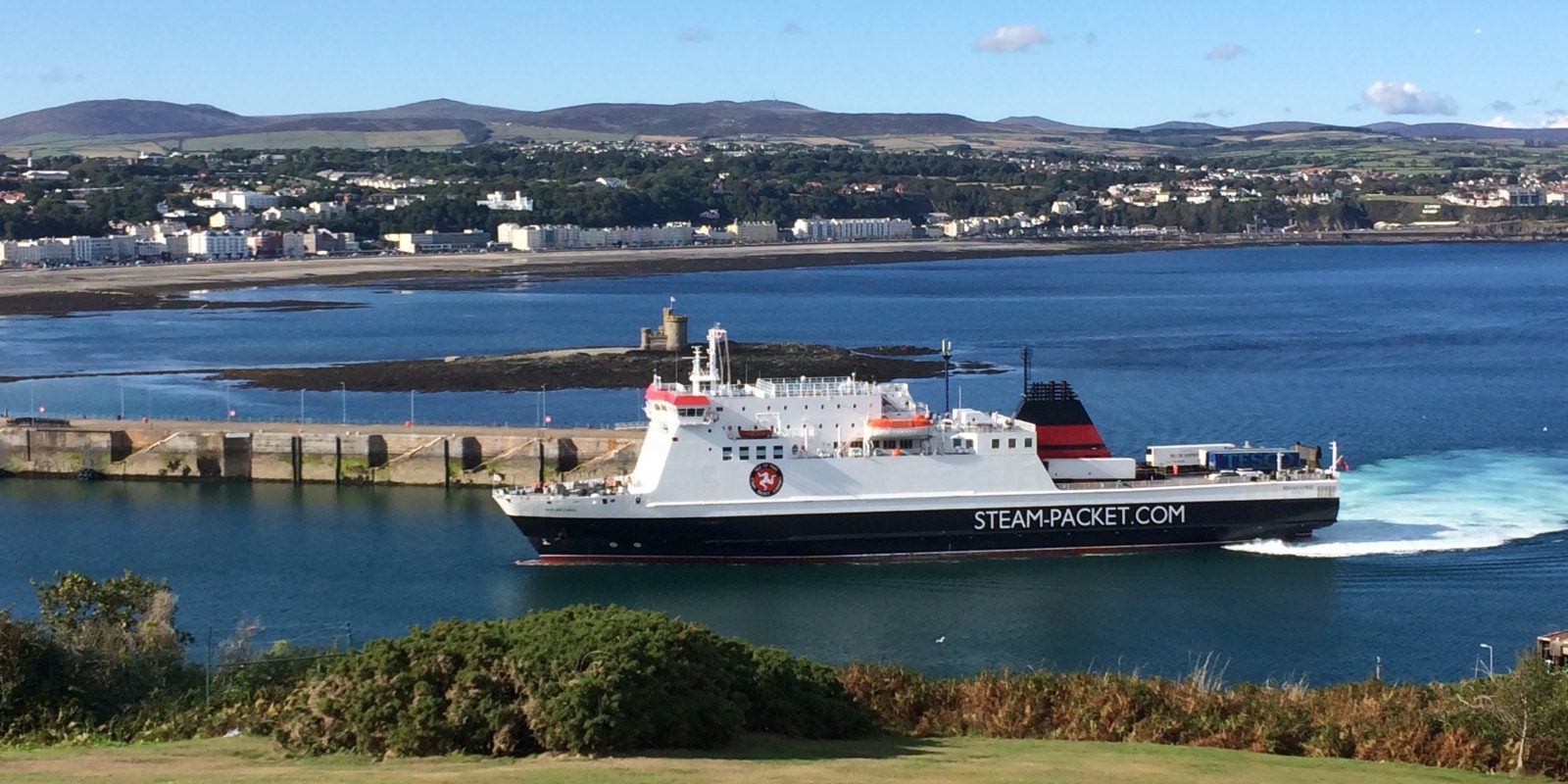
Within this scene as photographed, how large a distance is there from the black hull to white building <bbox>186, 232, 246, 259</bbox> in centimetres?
11361

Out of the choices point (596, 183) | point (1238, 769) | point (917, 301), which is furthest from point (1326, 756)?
point (596, 183)

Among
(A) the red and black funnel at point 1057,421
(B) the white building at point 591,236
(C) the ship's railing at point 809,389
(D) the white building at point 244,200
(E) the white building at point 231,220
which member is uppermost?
(D) the white building at point 244,200

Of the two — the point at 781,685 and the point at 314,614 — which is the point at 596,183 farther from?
the point at 781,685

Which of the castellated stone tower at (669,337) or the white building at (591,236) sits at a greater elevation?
the white building at (591,236)

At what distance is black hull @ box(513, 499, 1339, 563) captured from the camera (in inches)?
1283

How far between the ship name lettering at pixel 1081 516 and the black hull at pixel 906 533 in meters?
0.02

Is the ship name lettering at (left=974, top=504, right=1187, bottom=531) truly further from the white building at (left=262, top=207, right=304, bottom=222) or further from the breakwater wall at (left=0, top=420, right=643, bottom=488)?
the white building at (left=262, top=207, right=304, bottom=222)

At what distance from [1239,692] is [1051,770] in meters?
4.66

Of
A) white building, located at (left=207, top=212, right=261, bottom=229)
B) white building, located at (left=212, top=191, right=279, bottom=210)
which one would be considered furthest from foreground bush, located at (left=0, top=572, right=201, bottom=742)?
white building, located at (left=212, top=191, right=279, bottom=210)

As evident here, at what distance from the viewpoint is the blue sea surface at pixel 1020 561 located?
2892cm

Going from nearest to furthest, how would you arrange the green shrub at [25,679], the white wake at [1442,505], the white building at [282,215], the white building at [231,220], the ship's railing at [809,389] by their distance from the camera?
the green shrub at [25,679] < the ship's railing at [809,389] < the white wake at [1442,505] < the white building at [231,220] < the white building at [282,215]

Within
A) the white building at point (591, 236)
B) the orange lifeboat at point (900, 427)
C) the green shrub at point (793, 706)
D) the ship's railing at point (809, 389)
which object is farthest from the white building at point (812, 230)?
the green shrub at point (793, 706)

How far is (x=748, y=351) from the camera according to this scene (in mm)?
67750

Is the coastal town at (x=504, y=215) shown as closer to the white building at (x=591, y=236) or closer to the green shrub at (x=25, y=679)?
the white building at (x=591, y=236)
